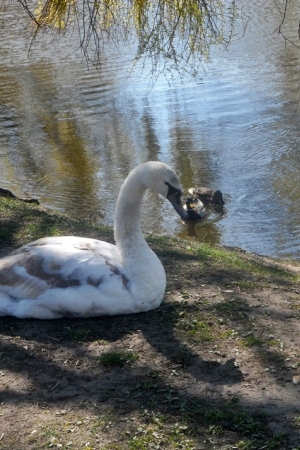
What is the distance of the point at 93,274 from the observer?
18.1 ft

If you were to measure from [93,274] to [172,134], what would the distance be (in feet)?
38.3

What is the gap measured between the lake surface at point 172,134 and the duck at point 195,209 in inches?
6.1

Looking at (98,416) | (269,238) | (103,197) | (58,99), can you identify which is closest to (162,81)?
(58,99)

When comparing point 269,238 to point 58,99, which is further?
point 58,99

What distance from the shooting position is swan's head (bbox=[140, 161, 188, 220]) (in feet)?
18.7

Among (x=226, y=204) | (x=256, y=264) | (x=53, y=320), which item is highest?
(x=53, y=320)

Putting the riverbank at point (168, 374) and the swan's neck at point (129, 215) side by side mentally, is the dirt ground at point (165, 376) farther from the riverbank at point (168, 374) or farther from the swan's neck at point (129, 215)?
the swan's neck at point (129, 215)

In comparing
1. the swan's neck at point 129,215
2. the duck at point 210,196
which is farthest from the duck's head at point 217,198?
the swan's neck at point 129,215

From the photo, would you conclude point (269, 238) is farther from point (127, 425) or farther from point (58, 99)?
point (58, 99)

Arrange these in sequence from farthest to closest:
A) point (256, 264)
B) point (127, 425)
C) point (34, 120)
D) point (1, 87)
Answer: point (1, 87), point (34, 120), point (256, 264), point (127, 425)

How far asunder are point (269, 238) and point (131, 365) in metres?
6.55

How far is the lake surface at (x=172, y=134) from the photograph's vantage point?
12.2m

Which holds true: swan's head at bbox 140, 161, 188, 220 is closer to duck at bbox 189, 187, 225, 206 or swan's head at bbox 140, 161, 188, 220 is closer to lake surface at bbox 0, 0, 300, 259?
lake surface at bbox 0, 0, 300, 259

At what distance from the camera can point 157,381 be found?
463 centimetres
